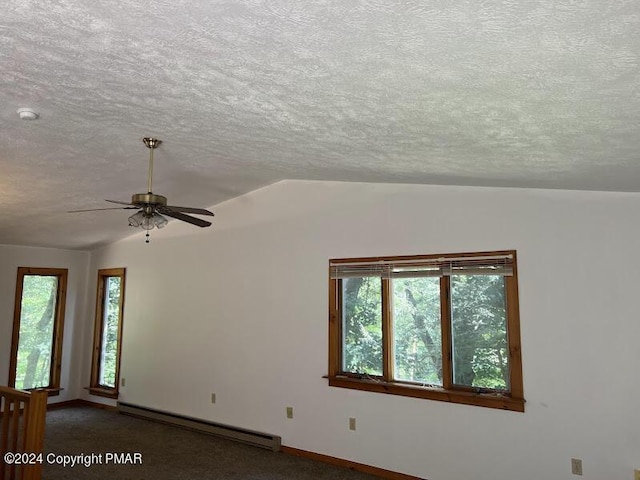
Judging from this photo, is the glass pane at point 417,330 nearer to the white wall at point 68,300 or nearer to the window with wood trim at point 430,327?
the window with wood trim at point 430,327

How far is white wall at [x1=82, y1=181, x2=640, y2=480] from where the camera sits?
141 inches

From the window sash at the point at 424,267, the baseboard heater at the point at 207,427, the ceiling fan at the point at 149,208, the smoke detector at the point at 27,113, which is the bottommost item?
the baseboard heater at the point at 207,427

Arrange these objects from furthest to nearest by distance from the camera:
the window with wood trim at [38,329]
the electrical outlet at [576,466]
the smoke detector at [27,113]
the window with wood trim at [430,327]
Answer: the window with wood trim at [38,329]
the window with wood trim at [430,327]
the electrical outlet at [576,466]
the smoke detector at [27,113]

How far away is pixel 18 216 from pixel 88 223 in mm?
826

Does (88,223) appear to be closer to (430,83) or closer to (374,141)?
(374,141)

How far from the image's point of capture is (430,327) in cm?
450

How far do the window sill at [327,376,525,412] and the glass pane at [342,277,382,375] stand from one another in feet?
0.52

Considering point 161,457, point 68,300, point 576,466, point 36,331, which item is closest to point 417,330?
point 576,466

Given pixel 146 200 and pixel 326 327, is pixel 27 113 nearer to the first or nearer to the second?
pixel 146 200

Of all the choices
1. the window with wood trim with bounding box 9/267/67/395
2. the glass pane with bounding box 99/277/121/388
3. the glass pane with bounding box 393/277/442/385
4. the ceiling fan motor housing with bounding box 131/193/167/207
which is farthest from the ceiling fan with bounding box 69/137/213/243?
the window with wood trim with bounding box 9/267/67/395

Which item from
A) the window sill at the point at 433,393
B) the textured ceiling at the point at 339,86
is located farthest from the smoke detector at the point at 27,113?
the window sill at the point at 433,393

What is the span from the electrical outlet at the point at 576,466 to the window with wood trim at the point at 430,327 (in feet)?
1.66

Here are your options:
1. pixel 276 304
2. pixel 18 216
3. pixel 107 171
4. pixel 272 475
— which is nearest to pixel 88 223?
pixel 18 216

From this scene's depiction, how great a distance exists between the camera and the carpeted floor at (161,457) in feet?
14.6
